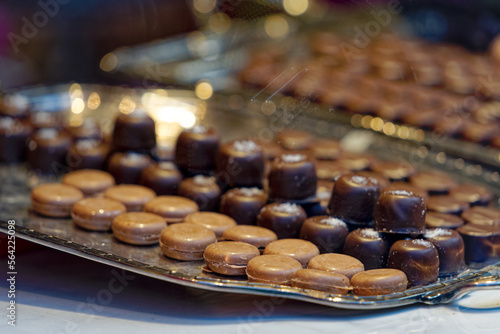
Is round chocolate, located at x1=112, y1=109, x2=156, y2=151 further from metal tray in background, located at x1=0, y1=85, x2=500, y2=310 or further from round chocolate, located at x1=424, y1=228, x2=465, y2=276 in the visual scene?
round chocolate, located at x1=424, y1=228, x2=465, y2=276

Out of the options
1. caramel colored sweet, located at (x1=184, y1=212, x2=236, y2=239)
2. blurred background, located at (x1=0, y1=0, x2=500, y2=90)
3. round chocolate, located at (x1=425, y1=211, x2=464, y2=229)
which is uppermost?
blurred background, located at (x1=0, y1=0, x2=500, y2=90)

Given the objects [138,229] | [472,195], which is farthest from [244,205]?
[472,195]

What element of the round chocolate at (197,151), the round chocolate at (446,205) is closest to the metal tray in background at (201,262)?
the round chocolate at (446,205)

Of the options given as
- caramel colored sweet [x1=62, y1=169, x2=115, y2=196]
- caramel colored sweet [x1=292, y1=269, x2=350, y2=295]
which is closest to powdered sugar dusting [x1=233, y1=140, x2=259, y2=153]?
caramel colored sweet [x1=62, y1=169, x2=115, y2=196]

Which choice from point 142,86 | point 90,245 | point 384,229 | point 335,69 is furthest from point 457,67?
point 90,245

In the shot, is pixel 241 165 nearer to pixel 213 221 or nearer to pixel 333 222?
pixel 213 221

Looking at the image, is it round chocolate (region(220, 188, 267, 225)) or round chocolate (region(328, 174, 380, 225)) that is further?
round chocolate (region(220, 188, 267, 225))

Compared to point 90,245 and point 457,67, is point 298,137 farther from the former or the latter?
point 457,67
